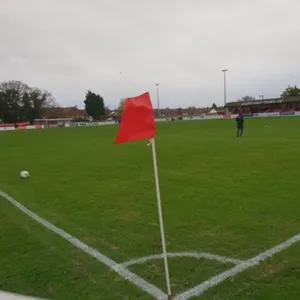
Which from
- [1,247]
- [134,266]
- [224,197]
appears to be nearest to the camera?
[134,266]

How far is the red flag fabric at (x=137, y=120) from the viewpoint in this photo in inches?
140

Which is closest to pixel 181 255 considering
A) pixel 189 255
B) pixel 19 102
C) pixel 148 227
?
pixel 189 255

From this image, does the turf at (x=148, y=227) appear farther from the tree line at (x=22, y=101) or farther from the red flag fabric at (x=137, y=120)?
the tree line at (x=22, y=101)

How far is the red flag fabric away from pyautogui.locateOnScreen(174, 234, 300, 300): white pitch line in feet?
5.68

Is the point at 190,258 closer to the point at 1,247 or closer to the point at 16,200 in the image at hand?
the point at 1,247

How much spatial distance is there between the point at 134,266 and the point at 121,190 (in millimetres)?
4383

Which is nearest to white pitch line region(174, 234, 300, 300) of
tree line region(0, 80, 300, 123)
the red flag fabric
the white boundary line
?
the white boundary line

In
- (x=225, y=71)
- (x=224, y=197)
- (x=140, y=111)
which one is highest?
(x=225, y=71)

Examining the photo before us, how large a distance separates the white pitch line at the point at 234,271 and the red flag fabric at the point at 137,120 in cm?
173

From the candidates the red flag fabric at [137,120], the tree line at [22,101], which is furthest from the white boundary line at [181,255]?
the tree line at [22,101]

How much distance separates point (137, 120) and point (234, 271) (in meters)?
2.16

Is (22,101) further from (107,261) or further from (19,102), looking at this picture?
(107,261)

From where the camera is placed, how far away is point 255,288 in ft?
11.9

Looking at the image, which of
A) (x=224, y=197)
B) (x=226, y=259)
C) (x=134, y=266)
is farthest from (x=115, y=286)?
(x=224, y=197)
